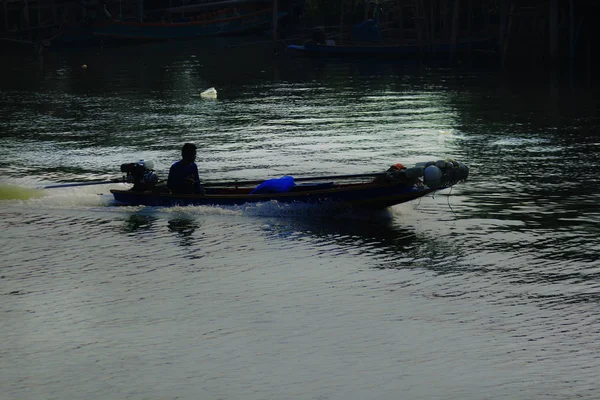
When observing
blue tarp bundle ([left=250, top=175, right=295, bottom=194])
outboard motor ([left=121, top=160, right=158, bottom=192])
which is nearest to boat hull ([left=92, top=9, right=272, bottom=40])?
outboard motor ([left=121, top=160, right=158, bottom=192])

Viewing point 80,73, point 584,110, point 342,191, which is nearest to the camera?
point 342,191

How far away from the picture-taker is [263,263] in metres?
18.7

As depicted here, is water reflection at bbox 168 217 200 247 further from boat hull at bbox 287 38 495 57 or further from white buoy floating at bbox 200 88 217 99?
boat hull at bbox 287 38 495 57

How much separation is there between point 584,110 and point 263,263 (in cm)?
2282

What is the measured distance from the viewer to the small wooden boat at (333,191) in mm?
20234

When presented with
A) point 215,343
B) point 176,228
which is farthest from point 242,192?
point 215,343

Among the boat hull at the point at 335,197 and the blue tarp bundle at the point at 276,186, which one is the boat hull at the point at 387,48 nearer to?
the blue tarp bundle at the point at 276,186

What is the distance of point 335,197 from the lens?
2116 centimetres

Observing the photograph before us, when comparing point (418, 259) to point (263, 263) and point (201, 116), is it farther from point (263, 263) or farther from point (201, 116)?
point (201, 116)

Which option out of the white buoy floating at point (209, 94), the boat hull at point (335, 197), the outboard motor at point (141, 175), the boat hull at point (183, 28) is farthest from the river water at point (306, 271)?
the boat hull at point (183, 28)

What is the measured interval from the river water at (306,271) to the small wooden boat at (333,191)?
0.33 meters

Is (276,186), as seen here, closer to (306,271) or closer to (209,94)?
(306,271)

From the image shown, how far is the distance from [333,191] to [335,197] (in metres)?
0.19

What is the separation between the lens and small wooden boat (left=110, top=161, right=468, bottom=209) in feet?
66.4
